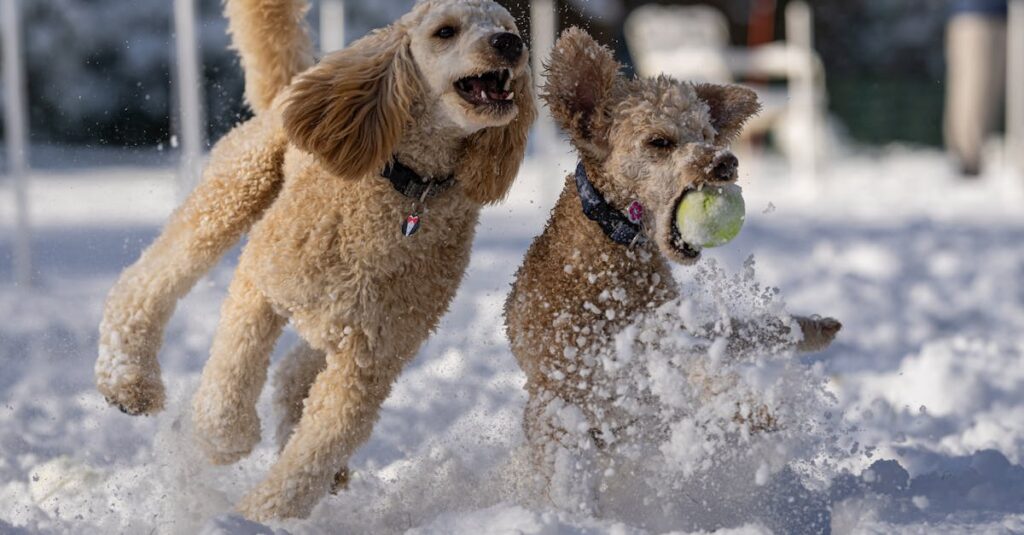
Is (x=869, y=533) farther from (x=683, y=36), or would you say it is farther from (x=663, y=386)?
(x=683, y=36)

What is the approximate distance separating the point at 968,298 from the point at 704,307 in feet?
11.8

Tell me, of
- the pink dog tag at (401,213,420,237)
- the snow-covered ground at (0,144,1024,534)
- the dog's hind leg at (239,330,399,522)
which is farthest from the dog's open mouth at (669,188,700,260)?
the dog's hind leg at (239,330,399,522)

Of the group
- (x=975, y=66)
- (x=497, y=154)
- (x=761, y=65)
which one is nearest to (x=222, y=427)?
(x=497, y=154)

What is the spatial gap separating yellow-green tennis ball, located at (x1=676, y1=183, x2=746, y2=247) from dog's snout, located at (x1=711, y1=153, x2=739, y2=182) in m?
0.02

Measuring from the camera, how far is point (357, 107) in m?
2.94

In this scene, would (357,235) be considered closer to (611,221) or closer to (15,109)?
(611,221)

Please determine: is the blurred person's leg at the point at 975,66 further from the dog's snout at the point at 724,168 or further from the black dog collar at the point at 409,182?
the black dog collar at the point at 409,182

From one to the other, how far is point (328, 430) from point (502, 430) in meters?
0.73

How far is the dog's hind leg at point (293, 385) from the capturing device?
351 cm

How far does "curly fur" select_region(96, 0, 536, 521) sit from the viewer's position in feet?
9.59

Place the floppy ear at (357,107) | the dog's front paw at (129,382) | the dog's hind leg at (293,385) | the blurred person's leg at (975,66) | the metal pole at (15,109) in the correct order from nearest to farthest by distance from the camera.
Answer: the floppy ear at (357,107), the dog's front paw at (129,382), the dog's hind leg at (293,385), the metal pole at (15,109), the blurred person's leg at (975,66)

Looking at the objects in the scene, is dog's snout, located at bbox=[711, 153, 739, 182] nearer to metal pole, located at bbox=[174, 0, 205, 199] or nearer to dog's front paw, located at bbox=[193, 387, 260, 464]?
dog's front paw, located at bbox=[193, 387, 260, 464]

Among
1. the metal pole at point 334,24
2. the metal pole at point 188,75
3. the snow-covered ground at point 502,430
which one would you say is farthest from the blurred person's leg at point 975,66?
the metal pole at point 188,75

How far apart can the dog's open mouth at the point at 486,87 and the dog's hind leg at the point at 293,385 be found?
0.93m
